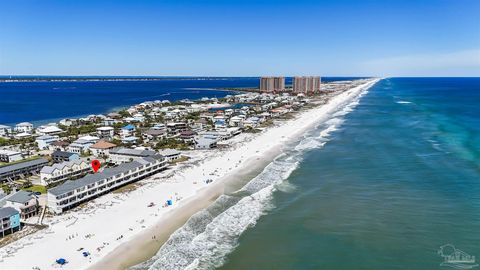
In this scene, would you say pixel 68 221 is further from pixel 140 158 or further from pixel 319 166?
pixel 319 166

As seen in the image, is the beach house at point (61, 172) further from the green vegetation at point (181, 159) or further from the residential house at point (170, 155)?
the green vegetation at point (181, 159)

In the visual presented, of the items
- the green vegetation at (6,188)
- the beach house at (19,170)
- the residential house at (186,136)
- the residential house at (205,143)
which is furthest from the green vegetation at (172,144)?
the green vegetation at (6,188)

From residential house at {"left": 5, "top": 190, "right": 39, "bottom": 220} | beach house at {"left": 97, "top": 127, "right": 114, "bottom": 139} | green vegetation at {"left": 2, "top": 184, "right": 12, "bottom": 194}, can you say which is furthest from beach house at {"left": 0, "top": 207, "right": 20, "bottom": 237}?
beach house at {"left": 97, "top": 127, "right": 114, "bottom": 139}

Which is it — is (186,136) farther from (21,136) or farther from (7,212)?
(7,212)

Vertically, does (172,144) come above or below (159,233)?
above

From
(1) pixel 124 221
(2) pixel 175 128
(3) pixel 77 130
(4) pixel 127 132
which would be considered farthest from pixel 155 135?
(1) pixel 124 221

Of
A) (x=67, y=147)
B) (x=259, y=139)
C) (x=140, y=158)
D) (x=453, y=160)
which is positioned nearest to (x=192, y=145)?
(x=259, y=139)
